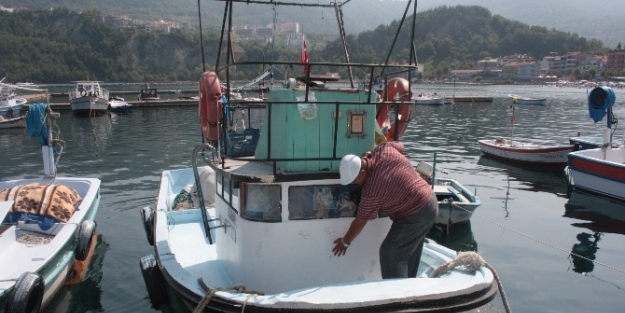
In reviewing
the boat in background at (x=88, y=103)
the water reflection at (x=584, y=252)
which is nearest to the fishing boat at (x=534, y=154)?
the water reflection at (x=584, y=252)

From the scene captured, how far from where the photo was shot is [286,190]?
19.6 ft

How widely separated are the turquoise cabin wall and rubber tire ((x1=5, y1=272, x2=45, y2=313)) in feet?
13.4

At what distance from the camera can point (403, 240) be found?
232 inches

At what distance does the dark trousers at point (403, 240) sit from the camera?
5.82 m

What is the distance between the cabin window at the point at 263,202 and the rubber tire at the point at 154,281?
2726mm

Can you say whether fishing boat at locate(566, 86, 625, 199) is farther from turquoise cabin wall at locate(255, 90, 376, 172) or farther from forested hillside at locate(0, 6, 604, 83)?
forested hillside at locate(0, 6, 604, 83)

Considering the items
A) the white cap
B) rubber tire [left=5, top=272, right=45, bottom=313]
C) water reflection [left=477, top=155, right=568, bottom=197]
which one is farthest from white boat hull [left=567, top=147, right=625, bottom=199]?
rubber tire [left=5, top=272, right=45, bottom=313]

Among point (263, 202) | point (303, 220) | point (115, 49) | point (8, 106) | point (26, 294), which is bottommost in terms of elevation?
point (26, 294)

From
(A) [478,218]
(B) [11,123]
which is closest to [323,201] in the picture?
(A) [478,218]

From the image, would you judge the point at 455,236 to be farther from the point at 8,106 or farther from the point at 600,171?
the point at 8,106

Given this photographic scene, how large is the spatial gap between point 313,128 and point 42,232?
6589 mm

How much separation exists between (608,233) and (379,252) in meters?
10.3

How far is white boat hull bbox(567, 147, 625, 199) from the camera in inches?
641

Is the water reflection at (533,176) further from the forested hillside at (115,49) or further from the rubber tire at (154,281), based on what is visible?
the forested hillside at (115,49)
